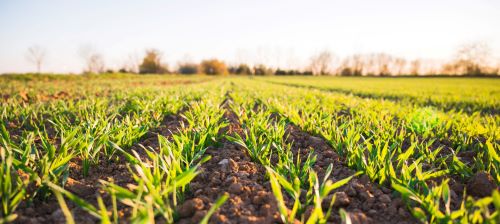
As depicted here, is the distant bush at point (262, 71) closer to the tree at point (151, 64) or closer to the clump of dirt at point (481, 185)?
the tree at point (151, 64)

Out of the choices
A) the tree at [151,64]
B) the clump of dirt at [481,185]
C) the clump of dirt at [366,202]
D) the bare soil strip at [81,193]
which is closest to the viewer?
the bare soil strip at [81,193]

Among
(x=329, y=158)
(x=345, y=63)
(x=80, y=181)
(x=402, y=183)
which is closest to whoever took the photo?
(x=402, y=183)

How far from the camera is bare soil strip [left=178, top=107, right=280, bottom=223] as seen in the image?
4.09 ft

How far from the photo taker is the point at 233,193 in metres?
1.48

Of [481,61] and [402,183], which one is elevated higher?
[481,61]

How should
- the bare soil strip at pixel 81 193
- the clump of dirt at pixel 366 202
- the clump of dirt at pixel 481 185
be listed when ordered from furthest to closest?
the clump of dirt at pixel 481 185 → the clump of dirt at pixel 366 202 → the bare soil strip at pixel 81 193

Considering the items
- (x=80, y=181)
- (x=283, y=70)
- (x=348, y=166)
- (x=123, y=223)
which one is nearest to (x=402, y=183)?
(x=348, y=166)

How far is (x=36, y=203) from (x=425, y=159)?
2437mm

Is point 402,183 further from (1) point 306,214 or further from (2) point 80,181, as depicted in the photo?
(2) point 80,181

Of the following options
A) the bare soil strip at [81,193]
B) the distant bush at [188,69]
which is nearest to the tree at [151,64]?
the distant bush at [188,69]

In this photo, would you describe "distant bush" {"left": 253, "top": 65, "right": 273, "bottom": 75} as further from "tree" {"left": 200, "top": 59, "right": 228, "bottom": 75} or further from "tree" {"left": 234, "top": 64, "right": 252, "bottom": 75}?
"tree" {"left": 200, "top": 59, "right": 228, "bottom": 75}

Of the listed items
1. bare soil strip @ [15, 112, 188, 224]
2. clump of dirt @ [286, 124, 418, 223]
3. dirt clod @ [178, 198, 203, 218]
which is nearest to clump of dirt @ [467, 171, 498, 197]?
clump of dirt @ [286, 124, 418, 223]

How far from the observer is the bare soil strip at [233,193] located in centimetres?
125

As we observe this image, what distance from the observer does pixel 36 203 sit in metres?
1.31
